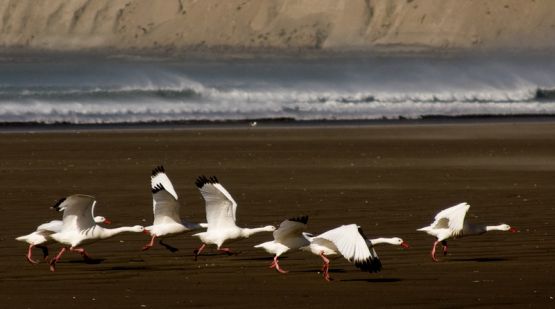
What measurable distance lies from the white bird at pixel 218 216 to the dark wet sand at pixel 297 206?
0.74 feet

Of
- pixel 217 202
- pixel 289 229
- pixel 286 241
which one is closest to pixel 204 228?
pixel 217 202

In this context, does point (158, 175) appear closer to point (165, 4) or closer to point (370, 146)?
point (370, 146)

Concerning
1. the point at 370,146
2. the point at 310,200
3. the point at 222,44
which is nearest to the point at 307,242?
the point at 310,200

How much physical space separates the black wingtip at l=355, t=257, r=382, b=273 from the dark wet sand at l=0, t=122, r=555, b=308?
0.19 meters

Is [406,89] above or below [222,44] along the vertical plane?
below

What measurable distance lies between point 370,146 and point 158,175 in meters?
14.4

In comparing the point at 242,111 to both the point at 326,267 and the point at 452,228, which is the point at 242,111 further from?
the point at 326,267

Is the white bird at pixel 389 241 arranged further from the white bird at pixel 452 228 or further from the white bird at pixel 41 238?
the white bird at pixel 41 238

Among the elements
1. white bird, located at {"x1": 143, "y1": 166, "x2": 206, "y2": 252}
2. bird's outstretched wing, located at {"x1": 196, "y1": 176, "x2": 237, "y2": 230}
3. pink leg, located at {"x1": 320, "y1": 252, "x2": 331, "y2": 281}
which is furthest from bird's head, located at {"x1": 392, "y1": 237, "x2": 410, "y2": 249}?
white bird, located at {"x1": 143, "y1": 166, "x2": 206, "y2": 252}

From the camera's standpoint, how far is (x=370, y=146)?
2916cm

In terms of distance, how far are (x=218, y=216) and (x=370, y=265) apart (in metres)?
2.51

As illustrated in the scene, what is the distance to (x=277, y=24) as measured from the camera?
83.0 m

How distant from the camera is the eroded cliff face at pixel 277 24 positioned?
262ft

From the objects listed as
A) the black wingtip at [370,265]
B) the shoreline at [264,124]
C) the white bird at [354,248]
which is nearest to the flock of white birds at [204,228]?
the white bird at [354,248]
